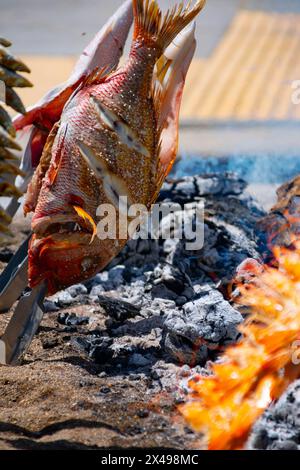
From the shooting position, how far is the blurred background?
6359mm

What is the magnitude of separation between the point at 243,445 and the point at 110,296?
188 centimetres

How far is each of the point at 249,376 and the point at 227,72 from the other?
5.41 metres

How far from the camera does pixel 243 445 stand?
113 inches

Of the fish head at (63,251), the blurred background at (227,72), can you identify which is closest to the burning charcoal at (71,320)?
the fish head at (63,251)

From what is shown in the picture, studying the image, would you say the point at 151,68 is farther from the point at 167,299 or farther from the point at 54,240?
the point at 167,299

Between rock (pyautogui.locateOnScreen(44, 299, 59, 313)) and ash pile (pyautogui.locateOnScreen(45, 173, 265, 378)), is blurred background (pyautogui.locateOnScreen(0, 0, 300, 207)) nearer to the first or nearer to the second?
ash pile (pyautogui.locateOnScreen(45, 173, 265, 378))

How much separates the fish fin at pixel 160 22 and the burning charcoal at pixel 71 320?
59.7 inches

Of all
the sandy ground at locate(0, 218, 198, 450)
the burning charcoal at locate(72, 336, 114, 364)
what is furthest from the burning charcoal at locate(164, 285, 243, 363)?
the burning charcoal at locate(72, 336, 114, 364)

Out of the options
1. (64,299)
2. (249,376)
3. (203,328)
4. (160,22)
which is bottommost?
(249,376)

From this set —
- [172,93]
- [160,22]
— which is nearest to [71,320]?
[172,93]

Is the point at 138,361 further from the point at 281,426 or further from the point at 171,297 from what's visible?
the point at 281,426

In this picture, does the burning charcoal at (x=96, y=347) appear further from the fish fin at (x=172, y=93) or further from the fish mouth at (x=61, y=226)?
the fish fin at (x=172, y=93)

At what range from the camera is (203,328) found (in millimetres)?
3609

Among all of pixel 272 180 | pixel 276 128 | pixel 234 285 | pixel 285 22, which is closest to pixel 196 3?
pixel 234 285
